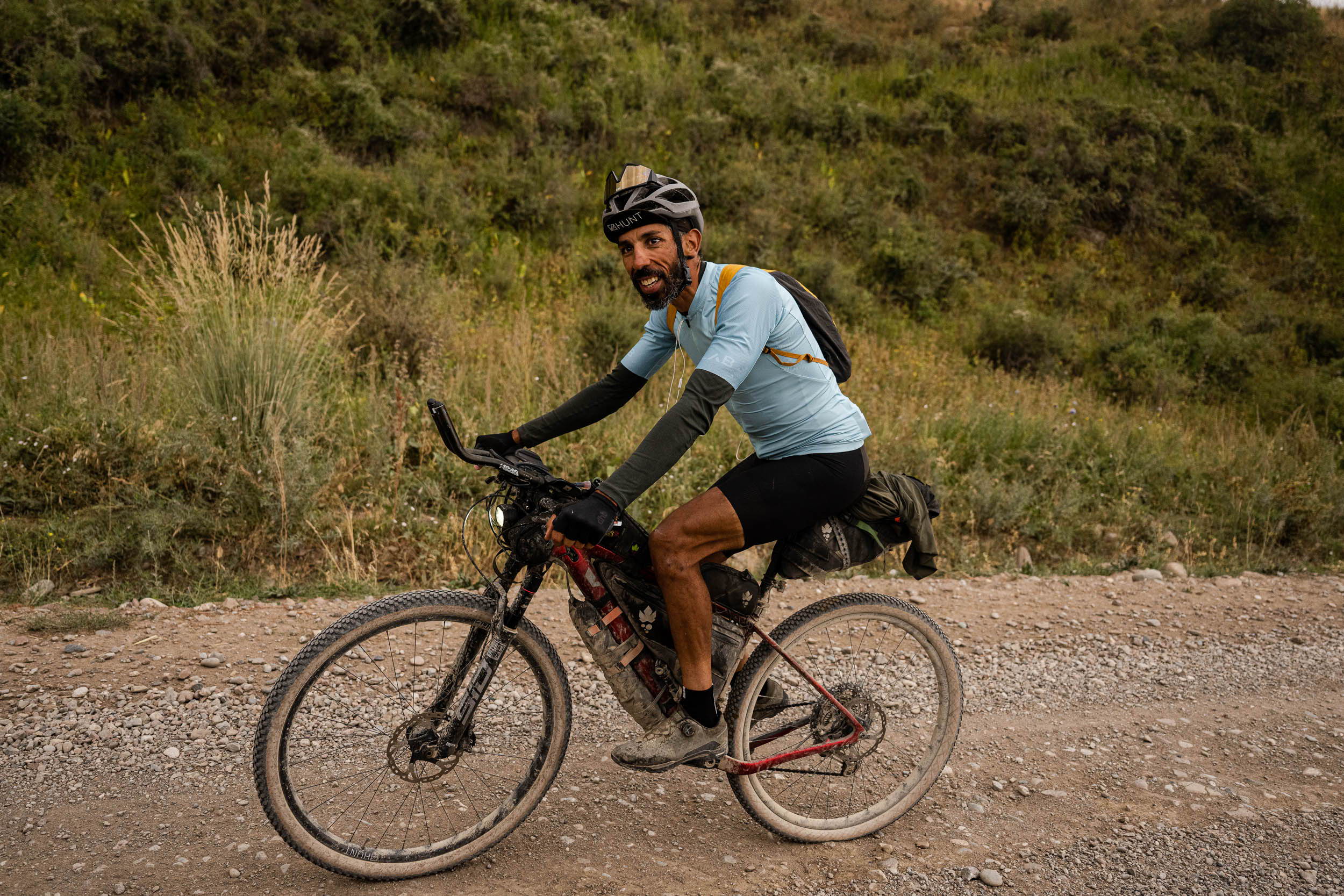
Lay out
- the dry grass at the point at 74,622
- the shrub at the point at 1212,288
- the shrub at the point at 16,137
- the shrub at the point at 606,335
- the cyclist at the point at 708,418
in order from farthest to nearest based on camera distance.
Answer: the shrub at the point at 1212,288
the shrub at the point at 16,137
the shrub at the point at 606,335
the dry grass at the point at 74,622
the cyclist at the point at 708,418

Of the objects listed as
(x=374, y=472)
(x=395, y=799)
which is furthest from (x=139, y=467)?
(x=395, y=799)

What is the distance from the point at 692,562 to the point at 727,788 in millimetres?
1329

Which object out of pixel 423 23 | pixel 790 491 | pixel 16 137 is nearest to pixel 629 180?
pixel 790 491

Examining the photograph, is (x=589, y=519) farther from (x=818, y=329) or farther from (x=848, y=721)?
(x=848, y=721)

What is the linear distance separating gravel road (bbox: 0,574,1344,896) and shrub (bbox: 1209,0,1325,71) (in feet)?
73.6

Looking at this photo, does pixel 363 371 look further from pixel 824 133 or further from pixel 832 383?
pixel 824 133

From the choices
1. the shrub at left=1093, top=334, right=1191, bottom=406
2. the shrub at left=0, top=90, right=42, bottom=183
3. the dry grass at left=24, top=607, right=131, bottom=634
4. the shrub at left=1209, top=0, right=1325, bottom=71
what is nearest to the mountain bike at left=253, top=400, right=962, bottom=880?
the dry grass at left=24, top=607, right=131, bottom=634

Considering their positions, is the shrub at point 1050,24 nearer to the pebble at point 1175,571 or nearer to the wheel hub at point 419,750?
the pebble at point 1175,571

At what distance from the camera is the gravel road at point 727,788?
315 cm

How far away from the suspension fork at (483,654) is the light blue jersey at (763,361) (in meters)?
0.92

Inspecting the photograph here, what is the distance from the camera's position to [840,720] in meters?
3.57

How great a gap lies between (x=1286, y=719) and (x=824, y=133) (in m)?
15.7

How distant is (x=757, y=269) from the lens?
3.14m

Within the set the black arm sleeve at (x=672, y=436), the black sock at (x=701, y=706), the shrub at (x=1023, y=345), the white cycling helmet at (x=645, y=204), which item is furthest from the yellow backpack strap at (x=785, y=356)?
the shrub at (x=1023, y=345)
